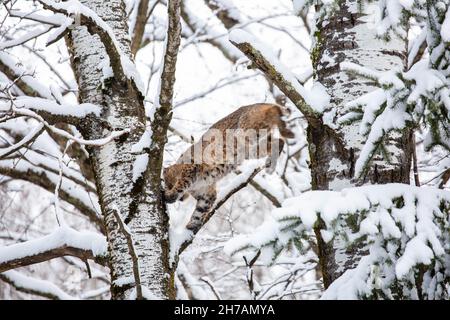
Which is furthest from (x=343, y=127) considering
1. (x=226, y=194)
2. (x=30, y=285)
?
(x=30, y=285)

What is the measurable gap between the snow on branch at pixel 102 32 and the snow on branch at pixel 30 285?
6.49 ft

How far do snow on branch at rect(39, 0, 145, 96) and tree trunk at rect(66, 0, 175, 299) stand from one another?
0.05 meters

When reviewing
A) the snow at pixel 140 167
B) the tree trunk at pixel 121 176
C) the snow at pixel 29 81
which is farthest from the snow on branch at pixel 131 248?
the snow at pixel 29 81

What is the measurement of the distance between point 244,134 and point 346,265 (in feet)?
5.38

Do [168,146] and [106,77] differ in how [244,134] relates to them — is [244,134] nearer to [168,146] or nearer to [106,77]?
[106,77]

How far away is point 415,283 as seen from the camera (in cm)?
202

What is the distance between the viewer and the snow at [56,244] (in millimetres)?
3246

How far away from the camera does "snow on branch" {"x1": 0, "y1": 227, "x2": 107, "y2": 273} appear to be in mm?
3240

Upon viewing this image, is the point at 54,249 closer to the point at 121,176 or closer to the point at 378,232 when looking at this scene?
the point at 121,176

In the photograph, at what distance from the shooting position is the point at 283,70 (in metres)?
2.68

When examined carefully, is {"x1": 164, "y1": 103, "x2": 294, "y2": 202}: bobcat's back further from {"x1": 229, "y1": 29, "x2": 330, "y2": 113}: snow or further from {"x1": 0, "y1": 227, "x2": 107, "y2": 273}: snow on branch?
{"x1": 229, "y1": 29, "x2": 330, "y2": 113}: snow

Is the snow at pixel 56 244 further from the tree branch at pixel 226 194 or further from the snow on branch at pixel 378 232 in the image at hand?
the snow on branch at pixel 378 232

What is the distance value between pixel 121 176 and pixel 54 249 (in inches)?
22.3
